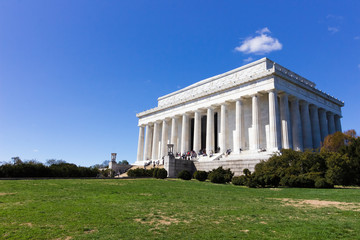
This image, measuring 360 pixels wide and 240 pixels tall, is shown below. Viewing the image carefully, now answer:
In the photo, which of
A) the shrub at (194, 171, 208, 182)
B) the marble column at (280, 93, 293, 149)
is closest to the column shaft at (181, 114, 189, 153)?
the marble column at (280, 93, 293, 149)

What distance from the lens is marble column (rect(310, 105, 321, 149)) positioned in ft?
145

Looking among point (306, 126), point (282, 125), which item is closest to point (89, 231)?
point (282, 125)

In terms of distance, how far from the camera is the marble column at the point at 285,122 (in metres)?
38.8

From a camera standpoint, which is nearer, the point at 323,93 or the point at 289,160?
the point at 289,160

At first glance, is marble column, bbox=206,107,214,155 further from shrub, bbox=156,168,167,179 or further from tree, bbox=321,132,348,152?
tree, bbox=321,132,348,152

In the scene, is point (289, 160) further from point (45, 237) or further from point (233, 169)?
point (45, 237)

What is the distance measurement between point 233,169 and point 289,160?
8.60 meters

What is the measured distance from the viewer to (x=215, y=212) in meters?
10.7

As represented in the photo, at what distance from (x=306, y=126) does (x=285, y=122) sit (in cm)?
568

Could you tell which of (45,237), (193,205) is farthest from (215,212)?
(45,237)

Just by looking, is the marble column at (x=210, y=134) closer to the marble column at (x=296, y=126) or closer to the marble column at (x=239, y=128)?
the marble column at (x=239, y=128)

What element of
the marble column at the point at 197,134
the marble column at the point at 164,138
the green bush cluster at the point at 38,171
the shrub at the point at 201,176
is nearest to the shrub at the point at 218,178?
the shrub at the point at 201,176

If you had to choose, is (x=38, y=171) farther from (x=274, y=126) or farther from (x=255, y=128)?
(x=274, y=126)

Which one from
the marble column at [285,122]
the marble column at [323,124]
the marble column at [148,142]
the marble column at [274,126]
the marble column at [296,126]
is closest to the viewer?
the marble column at [274,126]
